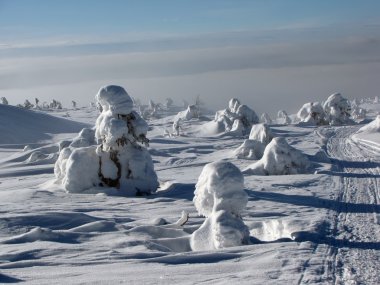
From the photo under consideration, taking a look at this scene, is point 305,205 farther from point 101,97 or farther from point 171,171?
point 171,171

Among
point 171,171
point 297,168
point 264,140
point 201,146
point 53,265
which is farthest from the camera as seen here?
point 201,146

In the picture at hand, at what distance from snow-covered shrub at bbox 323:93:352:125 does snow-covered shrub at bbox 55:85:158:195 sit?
52569 mm

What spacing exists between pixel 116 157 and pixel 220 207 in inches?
502

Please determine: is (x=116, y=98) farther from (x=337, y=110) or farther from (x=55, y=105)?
(x=55, y=105)

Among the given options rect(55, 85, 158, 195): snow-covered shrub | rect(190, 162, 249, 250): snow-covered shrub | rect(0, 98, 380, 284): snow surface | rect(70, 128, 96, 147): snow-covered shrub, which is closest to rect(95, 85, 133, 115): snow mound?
rect(55, 85, 158, 195): snow-covered shrub

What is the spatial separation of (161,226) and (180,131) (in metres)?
56.6

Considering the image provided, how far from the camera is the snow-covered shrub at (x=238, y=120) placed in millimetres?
64200

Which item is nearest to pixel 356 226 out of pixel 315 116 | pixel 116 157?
pixel 116 157

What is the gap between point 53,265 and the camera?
1224 centimetres

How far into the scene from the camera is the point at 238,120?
6488 cm

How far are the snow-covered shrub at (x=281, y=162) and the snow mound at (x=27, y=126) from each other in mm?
50615

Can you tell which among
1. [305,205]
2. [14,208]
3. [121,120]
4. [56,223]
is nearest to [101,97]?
[121,120]

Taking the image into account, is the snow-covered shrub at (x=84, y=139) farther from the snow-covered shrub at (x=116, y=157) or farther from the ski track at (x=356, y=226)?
the ski track at (x=356, y=226)

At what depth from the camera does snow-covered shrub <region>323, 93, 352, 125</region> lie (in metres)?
75.0
